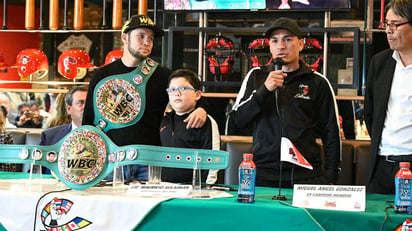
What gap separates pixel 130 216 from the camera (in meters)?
2.42

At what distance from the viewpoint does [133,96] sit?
10.2ft

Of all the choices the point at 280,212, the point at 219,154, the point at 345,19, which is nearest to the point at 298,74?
the point at 219,154

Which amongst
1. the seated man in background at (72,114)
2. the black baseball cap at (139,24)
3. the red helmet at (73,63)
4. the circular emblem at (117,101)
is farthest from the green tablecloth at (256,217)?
the red helmet at (73,63)

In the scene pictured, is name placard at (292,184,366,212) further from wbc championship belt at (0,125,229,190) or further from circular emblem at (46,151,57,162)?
circular emblem at (46,151,57,162)

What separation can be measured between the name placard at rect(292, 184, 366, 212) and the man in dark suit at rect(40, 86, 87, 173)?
7.34 ft

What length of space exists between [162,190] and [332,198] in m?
0.63

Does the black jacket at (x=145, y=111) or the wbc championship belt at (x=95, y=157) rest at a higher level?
the black jacket at (x=145, y=111)

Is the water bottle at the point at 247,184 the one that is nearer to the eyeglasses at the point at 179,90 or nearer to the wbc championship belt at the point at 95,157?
the wbc championship belt at the point at 95,157

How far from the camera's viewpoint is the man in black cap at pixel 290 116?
10.2 ft

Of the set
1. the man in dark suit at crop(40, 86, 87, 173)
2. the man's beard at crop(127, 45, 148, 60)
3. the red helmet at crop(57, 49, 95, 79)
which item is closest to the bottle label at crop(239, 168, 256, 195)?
the man's beard at crop(127, 45, 148, 60)

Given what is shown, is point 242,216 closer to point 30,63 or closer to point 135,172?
point 135,172

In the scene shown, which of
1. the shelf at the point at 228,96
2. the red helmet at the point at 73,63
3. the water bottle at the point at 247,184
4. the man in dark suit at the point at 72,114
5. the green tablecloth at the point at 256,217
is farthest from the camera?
the red helmet at the point at 73,63

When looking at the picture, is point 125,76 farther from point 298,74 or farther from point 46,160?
point 298,74

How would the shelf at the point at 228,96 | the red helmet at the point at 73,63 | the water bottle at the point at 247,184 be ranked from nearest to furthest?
the water bottle at the point at 247,184 < the shelf at the point at 228,96 < the red helmet at the point at 73,63
